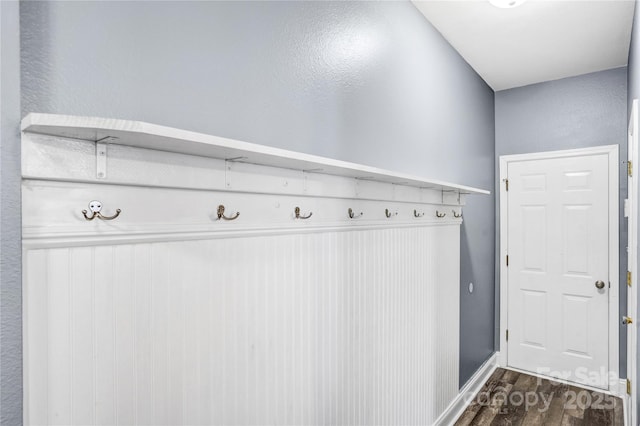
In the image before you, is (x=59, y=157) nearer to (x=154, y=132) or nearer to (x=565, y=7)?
(x=154, y=132)

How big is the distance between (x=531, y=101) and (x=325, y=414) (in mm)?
3345

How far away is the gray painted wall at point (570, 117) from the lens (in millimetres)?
3047

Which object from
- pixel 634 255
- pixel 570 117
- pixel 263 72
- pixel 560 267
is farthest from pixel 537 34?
pixel 263 72

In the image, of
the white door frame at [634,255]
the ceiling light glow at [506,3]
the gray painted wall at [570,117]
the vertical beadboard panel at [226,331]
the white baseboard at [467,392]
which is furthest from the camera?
the gray painted wall at [570,117]

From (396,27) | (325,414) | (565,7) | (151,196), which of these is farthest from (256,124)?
(565,7)

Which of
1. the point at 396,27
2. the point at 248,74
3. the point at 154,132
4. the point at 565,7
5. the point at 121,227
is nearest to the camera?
the point at 154,132

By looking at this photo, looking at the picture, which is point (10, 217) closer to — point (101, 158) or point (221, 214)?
point (101, 158)

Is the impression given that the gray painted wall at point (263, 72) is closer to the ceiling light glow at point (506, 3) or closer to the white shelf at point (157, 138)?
the white shelf at point (157, 138)

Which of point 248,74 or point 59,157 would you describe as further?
point 248,74

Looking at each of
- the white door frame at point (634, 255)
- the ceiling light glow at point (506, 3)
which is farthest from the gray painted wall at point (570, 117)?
the ceiling light glow at point (506, 3)

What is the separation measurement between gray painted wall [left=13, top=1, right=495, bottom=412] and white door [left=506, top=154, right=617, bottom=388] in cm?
130

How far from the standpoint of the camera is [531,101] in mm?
3467

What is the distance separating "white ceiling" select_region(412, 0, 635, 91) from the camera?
2.24 metres

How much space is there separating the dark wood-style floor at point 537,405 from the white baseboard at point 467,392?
0.04 metres
